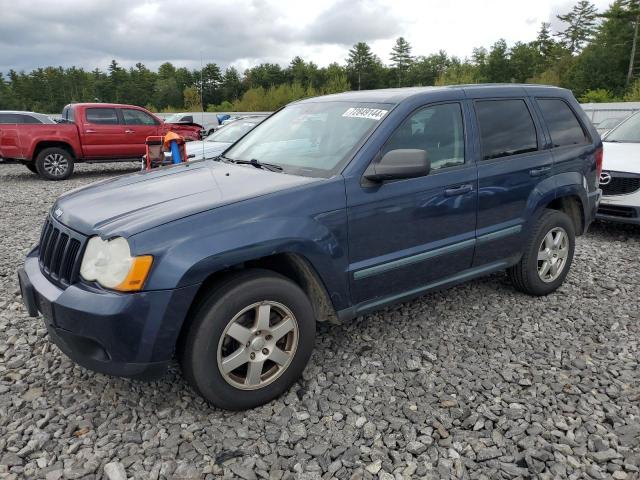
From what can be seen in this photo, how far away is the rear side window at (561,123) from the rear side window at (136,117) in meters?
11.2

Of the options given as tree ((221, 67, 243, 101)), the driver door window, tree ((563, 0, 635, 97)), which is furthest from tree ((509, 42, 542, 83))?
the driver door window

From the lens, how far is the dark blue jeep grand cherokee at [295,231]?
7.75 feet

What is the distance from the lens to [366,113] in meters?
3.26

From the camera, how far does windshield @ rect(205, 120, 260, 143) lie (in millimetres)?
9898

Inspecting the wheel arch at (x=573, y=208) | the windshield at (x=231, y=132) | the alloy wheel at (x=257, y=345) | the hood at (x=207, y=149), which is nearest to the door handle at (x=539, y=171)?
the wheel arch at (x=573, y=208)

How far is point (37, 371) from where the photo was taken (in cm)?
311

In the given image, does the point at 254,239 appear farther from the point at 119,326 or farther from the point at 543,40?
the point at 543,40

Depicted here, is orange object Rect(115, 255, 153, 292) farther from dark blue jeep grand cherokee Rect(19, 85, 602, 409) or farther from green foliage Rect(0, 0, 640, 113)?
green foliage Rect(0, 0, 640, 113)

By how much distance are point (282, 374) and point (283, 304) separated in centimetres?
42

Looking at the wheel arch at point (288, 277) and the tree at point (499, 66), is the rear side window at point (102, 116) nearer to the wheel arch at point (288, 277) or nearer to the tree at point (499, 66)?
the wheel arch at point (288, 277)

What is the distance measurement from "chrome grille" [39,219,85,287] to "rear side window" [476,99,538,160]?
8.89ft

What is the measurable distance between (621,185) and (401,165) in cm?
451

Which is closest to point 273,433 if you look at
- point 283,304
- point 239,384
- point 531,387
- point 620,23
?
point 239,384

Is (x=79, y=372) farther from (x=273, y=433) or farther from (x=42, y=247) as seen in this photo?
(x=273, y=433)
